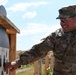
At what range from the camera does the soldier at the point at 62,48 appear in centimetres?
429

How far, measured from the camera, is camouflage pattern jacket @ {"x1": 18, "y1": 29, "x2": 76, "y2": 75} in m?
4.35

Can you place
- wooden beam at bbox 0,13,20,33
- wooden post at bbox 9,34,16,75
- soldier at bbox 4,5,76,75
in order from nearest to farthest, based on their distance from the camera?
wooden beam at bbox 0,13,20,33, soldier at bbox 4,5,76,75, wooden post at bbox 9,34,16,75

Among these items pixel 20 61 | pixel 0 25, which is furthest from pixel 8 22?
pixel 20 61

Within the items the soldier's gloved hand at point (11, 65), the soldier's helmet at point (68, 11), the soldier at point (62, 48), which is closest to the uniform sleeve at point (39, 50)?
the soldier at point (62, 48)

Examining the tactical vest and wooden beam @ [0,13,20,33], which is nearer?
wooden beam @ [0,13,20,33]

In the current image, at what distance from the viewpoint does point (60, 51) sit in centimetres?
440

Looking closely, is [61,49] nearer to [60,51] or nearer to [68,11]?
[60,51]

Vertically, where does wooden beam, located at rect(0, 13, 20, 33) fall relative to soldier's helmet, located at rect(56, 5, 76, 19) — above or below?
below

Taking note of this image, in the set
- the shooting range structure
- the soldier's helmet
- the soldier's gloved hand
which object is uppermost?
the soldier's helmet

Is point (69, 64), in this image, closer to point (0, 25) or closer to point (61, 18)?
point (61, 18)

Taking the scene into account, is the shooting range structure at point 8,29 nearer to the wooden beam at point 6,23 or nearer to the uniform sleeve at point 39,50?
the wooden beam at point 6,23

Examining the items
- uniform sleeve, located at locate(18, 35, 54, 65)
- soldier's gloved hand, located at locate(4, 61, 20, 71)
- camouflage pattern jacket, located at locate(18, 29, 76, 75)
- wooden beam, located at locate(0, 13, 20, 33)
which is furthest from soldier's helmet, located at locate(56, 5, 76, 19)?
soldier's gloved hand, located at locate(4, 61, 20, 71)

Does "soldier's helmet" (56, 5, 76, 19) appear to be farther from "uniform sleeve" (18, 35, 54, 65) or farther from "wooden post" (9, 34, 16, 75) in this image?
"wooden post" (9, 34, 16, 75)

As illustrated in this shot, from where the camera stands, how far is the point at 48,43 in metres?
4.43
